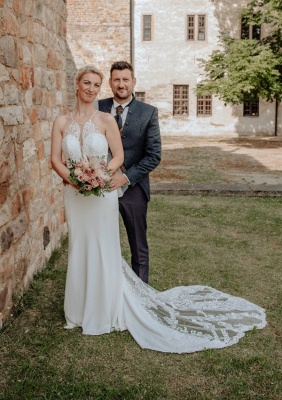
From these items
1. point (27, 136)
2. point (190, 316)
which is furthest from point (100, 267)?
point (27, 136)

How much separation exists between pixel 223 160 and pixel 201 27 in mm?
12054

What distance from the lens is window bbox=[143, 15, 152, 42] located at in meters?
25.5

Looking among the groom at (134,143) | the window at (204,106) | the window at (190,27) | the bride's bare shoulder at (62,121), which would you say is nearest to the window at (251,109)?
the window at (204,106)

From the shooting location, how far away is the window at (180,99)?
26.1 metres

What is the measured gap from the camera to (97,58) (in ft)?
58.1

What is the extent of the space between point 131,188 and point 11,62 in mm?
1539

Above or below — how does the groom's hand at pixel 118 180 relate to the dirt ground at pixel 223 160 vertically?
above

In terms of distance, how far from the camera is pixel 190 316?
13.9 ft

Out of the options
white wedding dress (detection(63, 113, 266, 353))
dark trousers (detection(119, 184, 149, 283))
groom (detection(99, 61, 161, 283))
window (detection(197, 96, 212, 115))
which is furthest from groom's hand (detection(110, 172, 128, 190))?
window (detection(197, 96, 212, 115))

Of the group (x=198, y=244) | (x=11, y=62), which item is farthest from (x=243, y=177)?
(x=11, y=62)

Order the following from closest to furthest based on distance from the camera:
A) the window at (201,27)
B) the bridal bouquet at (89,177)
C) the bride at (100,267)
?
the bridal bouquet at (89,177)
the bride at (100,267)
the window at (201,27)

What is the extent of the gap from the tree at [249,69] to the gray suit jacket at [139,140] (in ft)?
52.4

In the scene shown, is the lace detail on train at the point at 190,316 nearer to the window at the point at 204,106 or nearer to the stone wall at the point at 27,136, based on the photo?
the stone wall at the point at 27,136

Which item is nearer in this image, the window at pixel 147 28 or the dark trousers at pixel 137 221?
the dark trousers at pixel 137 221
